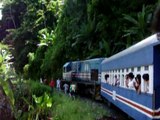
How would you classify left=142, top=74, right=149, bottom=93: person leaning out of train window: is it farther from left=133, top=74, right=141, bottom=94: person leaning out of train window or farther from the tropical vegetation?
the tropical vegetation

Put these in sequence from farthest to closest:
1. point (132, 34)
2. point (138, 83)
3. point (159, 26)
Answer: point (132, 34) < point (138, 83) < point (159, 26)

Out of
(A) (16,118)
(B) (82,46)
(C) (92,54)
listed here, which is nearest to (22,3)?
(B) (82,46)

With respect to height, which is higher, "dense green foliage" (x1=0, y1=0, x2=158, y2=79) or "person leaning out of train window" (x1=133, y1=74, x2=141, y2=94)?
"dense green foliage" (x1=0, y1=0, x2=158, y2=79)

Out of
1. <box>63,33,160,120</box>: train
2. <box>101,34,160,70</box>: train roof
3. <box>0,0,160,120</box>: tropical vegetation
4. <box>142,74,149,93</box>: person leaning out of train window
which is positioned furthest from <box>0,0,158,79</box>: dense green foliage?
<box>142,74,149,93</box>: person leaning out of train window

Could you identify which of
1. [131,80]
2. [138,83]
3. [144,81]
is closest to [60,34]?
[131,80]

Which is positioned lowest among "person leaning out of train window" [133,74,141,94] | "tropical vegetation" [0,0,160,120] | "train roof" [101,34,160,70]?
"person leaning out of train window" [133,74,141,94]

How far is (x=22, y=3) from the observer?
5612 centimetres

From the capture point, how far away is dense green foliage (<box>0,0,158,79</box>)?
30.2 meters

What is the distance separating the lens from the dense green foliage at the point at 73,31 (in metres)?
30.2

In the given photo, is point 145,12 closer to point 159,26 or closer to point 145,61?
point 145,61

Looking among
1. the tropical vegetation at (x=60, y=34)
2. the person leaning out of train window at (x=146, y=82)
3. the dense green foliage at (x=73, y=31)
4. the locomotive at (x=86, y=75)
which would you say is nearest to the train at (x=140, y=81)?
the person leaning out of train window at (x=146, y=82)

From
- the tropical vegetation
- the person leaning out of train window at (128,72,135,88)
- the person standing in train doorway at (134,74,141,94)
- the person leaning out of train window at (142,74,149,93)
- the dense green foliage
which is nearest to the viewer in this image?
the person leaning out of train window at (142,74,149,93)

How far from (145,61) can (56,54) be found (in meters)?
31.6

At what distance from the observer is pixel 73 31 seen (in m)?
38.4
